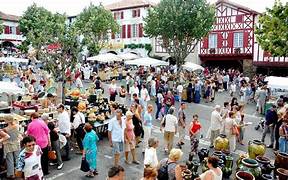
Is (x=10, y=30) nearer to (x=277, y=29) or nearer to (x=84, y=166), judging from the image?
(x=277, y=29)

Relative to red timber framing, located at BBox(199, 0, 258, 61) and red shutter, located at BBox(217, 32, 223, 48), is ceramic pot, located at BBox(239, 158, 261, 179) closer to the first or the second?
red timber framing, located at BBox(199, 0, 258, 61)

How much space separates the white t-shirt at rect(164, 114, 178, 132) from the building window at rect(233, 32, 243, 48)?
24282 mm

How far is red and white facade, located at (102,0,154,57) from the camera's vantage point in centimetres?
4141

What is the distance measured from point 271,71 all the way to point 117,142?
2522 cm

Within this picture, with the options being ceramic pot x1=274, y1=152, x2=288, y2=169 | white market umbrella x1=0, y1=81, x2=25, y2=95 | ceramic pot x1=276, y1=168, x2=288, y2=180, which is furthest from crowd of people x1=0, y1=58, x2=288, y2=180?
ceramic pot x1=276, y1=168, x2=288, y2=180

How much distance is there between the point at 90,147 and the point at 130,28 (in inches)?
1413

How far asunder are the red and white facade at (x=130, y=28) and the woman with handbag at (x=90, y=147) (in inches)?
1288

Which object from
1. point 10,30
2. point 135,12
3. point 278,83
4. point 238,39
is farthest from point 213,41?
point 10,30

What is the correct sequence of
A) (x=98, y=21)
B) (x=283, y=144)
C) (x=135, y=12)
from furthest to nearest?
(x=135, y=12) → (x=98, y=21) → (x=283, y=144)

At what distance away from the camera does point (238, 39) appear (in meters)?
32.7

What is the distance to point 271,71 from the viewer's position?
101ft

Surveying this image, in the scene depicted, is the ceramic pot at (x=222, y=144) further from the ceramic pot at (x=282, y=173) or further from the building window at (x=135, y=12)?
the building window at (x=135, y=12)

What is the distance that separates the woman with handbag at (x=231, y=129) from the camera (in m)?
10.7

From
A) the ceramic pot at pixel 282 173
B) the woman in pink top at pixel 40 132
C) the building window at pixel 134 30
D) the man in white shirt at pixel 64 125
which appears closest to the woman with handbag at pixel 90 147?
the woman in pink top at pixel 40 132
